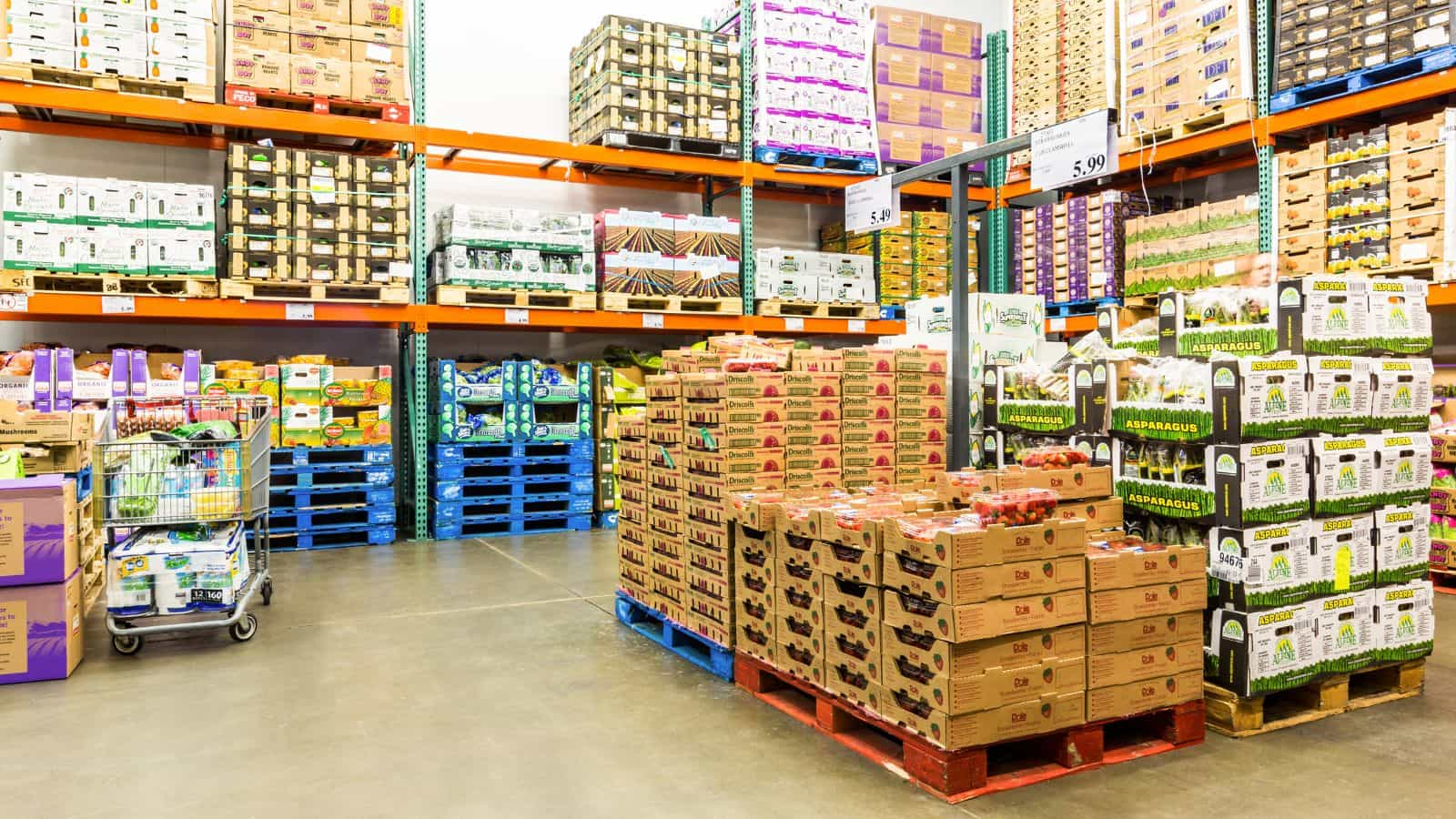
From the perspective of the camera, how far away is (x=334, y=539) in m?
8.46

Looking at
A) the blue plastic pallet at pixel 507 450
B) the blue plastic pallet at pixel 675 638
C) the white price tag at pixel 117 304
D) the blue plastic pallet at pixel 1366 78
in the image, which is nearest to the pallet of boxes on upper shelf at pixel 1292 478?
the blue plastic pallet at pixel 675 638

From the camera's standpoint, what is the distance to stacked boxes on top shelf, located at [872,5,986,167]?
10.8 metres

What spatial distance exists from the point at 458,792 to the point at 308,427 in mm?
5618

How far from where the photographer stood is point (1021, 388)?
4.94 meters

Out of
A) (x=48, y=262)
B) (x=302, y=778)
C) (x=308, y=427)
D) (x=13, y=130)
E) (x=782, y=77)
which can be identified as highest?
(x=782, y=77)

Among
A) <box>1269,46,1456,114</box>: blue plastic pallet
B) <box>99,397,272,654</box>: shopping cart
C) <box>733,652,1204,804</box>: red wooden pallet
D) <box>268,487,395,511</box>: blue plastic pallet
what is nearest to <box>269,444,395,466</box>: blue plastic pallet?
<box>268,487,395,511</box>: blue plastic pallet

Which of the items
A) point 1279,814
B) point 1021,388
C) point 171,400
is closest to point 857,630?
point 1279,814

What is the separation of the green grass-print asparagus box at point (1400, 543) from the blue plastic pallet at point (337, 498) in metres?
7.07

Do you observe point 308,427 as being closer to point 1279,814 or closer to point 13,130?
point 13,130

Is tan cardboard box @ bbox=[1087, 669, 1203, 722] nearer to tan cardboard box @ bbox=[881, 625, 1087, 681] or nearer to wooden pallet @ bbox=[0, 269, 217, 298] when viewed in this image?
tan cardboard box @ bbox=[881, 625, 1087, 681]

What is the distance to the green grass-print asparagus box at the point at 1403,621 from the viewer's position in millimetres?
4141

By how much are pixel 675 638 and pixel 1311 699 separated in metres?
2.85

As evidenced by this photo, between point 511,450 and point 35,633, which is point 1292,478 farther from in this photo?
point 511,450

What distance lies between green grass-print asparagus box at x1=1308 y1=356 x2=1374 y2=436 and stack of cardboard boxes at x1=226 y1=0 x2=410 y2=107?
7.42 meters
